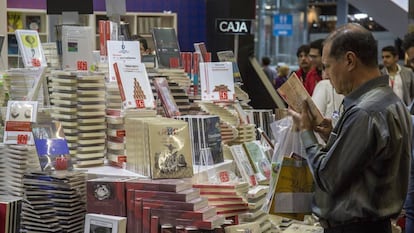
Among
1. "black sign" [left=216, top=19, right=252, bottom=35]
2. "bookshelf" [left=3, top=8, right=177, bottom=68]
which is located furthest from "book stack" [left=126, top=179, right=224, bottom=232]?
"bookshelf" [left=3, top=8, right=177, bottom=68]

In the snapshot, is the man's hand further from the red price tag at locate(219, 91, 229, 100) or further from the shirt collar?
the red price tag at locate(219, 91, 229, 100)

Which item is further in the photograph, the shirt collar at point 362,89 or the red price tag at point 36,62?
the red price tag at point 36,62

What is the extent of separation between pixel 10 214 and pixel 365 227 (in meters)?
1.48

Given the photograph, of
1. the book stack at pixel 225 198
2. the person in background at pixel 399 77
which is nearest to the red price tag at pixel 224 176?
the book stack at pixel 225 198

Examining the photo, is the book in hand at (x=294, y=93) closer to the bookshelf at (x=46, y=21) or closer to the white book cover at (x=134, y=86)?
the white book cover at (x=134, y=86)

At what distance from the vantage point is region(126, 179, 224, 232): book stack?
8.73ft

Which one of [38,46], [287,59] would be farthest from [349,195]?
[287,59]

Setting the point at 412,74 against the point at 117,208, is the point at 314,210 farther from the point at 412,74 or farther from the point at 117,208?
the point at 412,74

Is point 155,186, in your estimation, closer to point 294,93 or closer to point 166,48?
point 294,93

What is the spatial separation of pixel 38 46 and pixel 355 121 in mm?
2163

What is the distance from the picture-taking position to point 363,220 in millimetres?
2416

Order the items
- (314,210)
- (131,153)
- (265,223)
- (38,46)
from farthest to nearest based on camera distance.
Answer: (38,46)
(265,223)
(131,153)
(314,210)

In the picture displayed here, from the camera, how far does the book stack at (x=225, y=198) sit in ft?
9.79

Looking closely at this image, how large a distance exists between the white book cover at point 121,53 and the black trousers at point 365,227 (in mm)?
1508
